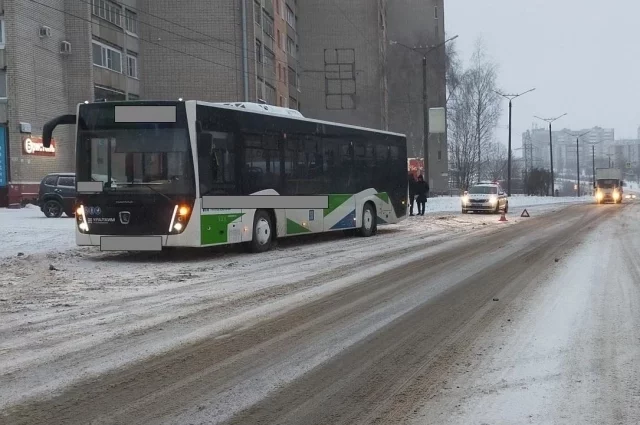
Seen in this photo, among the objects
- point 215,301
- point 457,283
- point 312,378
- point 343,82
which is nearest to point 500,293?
point 457,283

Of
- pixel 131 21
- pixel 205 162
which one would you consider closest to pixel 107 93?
pixel 131 21

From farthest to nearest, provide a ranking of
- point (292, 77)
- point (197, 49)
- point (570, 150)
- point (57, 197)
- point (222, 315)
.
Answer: point (570, 150)
point (292, 77)
point (197, 49)
point (57, 197)
point (222, 315)

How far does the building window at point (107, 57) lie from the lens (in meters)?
36.1

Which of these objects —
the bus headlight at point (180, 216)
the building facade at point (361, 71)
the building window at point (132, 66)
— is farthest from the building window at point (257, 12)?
the bus headlight at point (180, 216)

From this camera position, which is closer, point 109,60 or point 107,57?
point 107,57

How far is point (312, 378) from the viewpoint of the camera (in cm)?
482

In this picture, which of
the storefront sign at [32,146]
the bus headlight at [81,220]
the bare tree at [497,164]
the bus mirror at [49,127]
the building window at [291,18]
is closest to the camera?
the bus mirror at [49,127]

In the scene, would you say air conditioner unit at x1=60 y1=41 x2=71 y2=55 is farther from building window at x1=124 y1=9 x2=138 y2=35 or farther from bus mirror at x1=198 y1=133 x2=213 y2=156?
bus mirror at x1=198 y1=133 x2=213 y2=156

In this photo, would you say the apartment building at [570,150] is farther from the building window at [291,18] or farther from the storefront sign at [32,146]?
the storefront sign at [32,146]

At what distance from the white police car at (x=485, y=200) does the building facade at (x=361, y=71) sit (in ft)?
108

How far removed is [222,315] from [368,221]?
10.9 metres

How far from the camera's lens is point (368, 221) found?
696 inches

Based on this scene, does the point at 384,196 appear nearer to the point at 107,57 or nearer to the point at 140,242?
the point at 140,242

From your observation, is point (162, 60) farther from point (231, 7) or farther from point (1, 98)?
point (1, 98)
